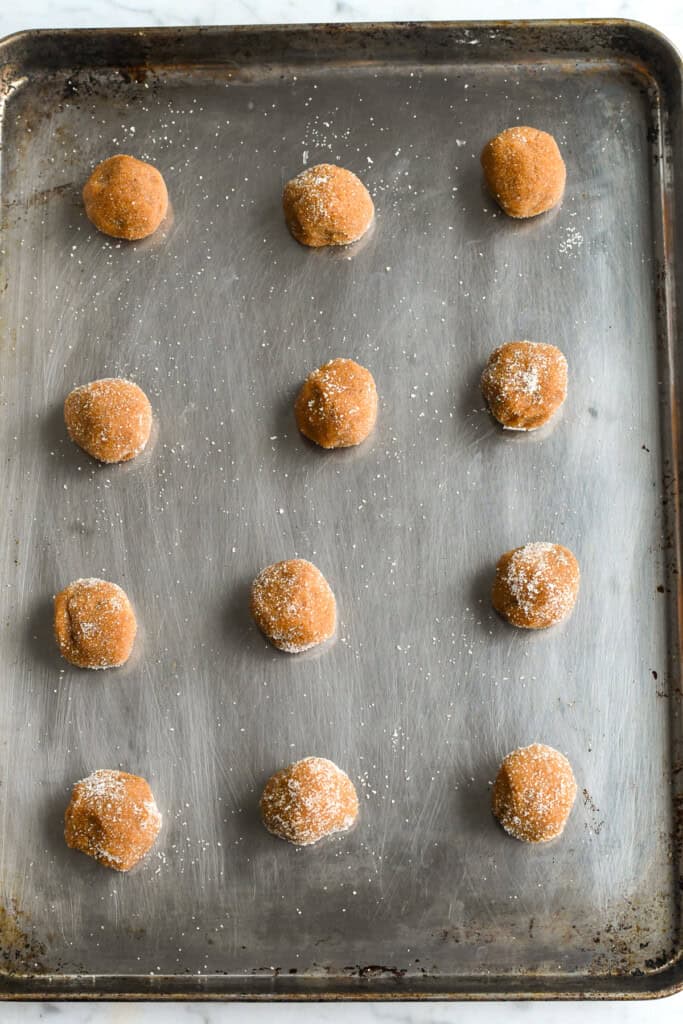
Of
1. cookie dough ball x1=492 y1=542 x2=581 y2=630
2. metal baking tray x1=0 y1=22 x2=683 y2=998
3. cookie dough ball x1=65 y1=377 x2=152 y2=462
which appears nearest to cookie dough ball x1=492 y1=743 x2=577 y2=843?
metal baking tray x1=0 y1=22 x2=683 y2=998

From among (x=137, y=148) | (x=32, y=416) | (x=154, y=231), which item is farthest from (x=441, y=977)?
(x=137, y=148)

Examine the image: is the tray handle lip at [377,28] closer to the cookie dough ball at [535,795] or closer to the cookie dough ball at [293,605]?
the cookie dough ball at [293,605]

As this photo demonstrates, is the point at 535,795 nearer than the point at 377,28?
Yes

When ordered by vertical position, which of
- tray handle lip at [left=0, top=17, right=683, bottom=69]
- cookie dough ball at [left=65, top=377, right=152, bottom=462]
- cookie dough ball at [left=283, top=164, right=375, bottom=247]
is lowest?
cookie dough ball at [left=65, top=377, right=152, bottom=462]

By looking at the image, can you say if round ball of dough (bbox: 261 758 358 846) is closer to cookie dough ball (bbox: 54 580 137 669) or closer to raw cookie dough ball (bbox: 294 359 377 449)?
cookie dough ball (bbox: 54 580 137 669)

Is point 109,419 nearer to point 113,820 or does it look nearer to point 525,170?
point 113,820

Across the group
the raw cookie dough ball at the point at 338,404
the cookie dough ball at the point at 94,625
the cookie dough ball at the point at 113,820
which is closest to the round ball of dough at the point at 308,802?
the cookie dough ball at the point at 113,820

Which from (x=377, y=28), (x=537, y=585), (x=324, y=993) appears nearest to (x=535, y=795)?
(x=537, y=585)
